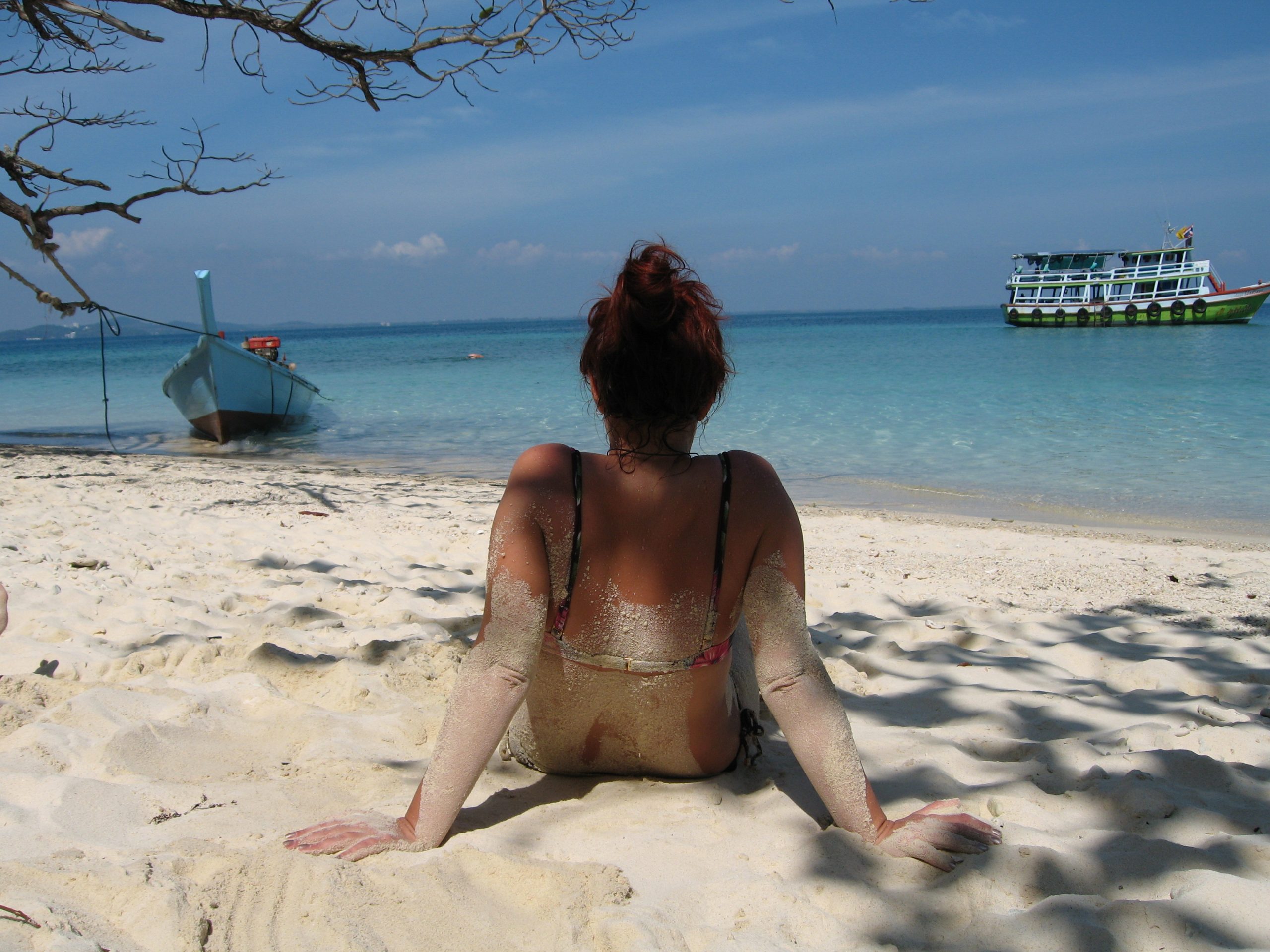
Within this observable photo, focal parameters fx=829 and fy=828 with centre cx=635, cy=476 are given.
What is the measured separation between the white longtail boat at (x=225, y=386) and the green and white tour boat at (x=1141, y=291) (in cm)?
3664

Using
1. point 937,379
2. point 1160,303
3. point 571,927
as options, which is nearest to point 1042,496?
point 571,927

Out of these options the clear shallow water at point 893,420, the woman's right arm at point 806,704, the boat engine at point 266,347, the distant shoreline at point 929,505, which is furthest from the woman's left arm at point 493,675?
the boat engine at point 266,347

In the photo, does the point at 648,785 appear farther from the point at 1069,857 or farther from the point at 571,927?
the point at 1069,857

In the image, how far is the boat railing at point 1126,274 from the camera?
3753cm

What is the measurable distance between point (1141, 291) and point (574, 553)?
44305mm

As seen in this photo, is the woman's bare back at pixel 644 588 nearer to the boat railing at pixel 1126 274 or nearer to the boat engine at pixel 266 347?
the boat engine at pixel 266 347

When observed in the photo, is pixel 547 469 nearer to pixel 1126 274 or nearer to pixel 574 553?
pixel 574 553

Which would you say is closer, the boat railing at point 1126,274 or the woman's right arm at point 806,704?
the woman's right arm at point 806,704

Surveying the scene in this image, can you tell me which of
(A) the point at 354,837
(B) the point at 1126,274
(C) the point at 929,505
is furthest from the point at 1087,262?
(A) the point at 354,837

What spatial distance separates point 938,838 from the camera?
1.65 m

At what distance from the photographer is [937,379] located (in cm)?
2162

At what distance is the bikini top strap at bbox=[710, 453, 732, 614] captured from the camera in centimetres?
168

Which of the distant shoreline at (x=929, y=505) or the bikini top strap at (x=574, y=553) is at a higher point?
the bikini top strap at (x=574, y=553)

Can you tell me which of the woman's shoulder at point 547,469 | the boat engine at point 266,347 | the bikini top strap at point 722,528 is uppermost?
the boat engine at point 266,347
